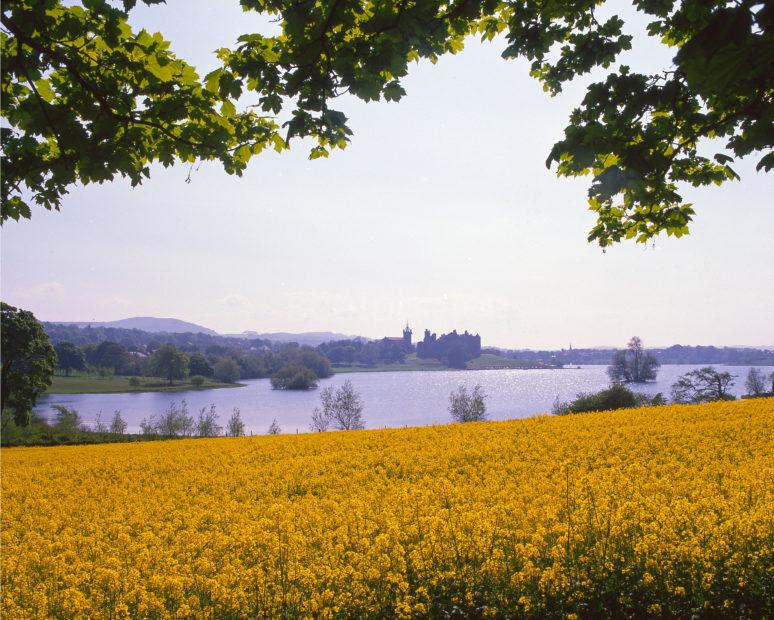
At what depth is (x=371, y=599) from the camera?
197 inches

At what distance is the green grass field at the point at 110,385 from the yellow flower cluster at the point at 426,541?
411 feet

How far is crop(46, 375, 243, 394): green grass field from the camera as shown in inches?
4710

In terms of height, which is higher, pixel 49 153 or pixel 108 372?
pixel 49 153

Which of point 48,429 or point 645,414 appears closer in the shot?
point 645,414

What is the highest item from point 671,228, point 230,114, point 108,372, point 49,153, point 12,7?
point 12,7

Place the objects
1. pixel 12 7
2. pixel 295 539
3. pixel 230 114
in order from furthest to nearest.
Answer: pixel 295 539, pixel 230 114, pixel 12 7

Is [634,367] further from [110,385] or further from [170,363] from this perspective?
[110,385]

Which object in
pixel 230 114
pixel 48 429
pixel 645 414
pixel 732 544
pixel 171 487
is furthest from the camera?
pixel 48 429

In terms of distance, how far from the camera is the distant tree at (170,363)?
421 ft

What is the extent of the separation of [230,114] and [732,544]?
7.38 metres

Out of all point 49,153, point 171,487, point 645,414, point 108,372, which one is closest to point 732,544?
point 49,153

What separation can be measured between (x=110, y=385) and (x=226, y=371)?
3341 cm

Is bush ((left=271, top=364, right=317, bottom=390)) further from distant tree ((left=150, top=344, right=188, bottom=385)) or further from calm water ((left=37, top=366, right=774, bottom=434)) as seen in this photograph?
distant tree ((left=150, top=344, right=188, bottom=385))

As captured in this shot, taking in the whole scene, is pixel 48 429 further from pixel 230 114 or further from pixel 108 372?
pixel 108 372
